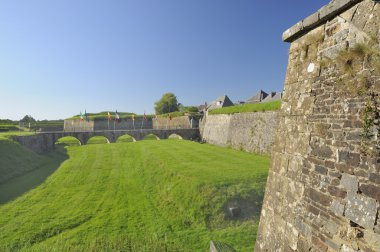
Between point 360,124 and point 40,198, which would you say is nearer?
point 360,124

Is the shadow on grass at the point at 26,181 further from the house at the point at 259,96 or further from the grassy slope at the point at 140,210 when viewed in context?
the house at the point at 259,96

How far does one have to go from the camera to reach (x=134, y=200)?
51.9 feet

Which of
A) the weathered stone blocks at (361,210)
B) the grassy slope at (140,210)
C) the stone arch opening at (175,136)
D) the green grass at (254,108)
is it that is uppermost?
the green grass at (254,108)

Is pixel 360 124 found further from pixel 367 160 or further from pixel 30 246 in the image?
pixel 30 246

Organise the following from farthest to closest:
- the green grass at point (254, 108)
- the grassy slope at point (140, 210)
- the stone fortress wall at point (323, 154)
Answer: the green grass at point (254, 108)
the grassy slope at point (140, 210)
the stone fortress wall at point (323, 154)

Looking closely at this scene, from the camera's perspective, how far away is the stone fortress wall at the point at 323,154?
362cm

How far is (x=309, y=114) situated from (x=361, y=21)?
1.53 metres

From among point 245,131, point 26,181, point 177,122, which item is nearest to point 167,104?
point 177,122

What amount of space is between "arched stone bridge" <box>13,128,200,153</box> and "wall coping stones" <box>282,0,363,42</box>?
3003cm

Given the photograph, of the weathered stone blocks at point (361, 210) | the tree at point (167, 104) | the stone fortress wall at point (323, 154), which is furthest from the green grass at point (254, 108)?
the tree at point (167, 104)

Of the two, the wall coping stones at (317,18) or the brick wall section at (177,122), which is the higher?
the wall coping stones at (317,18)

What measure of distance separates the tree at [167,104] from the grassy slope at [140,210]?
66541 millimetres

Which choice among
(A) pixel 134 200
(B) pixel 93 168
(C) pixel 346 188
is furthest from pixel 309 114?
(B) pixel 93 168

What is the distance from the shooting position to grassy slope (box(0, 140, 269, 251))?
1140cm
